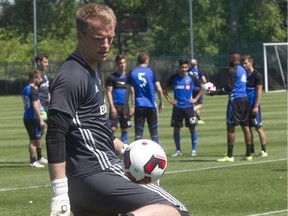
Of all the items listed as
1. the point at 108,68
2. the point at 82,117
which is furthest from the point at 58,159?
Result: the point at 108,68

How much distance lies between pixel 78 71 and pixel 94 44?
242 millimetres

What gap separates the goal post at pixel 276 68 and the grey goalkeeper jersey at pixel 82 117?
52177 millimetres

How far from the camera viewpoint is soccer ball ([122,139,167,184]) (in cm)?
690

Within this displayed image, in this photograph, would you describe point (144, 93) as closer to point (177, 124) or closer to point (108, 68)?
point (177, 124)

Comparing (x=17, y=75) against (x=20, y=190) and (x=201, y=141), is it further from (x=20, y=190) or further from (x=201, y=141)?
(x=20, y=190)

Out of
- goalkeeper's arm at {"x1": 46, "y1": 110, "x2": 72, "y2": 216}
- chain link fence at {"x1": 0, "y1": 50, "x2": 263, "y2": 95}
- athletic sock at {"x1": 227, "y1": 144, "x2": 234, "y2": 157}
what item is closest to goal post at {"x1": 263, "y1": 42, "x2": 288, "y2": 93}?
chain link fence at {"x1": 0, "y1": 50, "x2": 263, "y2": 95}

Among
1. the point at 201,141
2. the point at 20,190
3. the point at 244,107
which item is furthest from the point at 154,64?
the point at 20,190

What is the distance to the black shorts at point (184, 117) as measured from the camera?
20781 mm

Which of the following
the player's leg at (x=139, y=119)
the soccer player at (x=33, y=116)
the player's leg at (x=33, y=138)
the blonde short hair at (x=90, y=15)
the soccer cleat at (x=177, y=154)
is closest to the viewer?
the blonde short hair at (x=90, y=15)

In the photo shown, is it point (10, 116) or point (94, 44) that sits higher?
point (94, 44)

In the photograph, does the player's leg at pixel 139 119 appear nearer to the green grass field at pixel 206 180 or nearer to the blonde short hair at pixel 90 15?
the green grass field at pixel 206 180

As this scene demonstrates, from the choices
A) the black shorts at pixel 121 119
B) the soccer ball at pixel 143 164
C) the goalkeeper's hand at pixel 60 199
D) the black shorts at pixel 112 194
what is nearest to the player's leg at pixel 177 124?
the black shorts at pixel 121 119

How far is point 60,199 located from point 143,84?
12606 mm

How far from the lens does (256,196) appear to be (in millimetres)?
13242
